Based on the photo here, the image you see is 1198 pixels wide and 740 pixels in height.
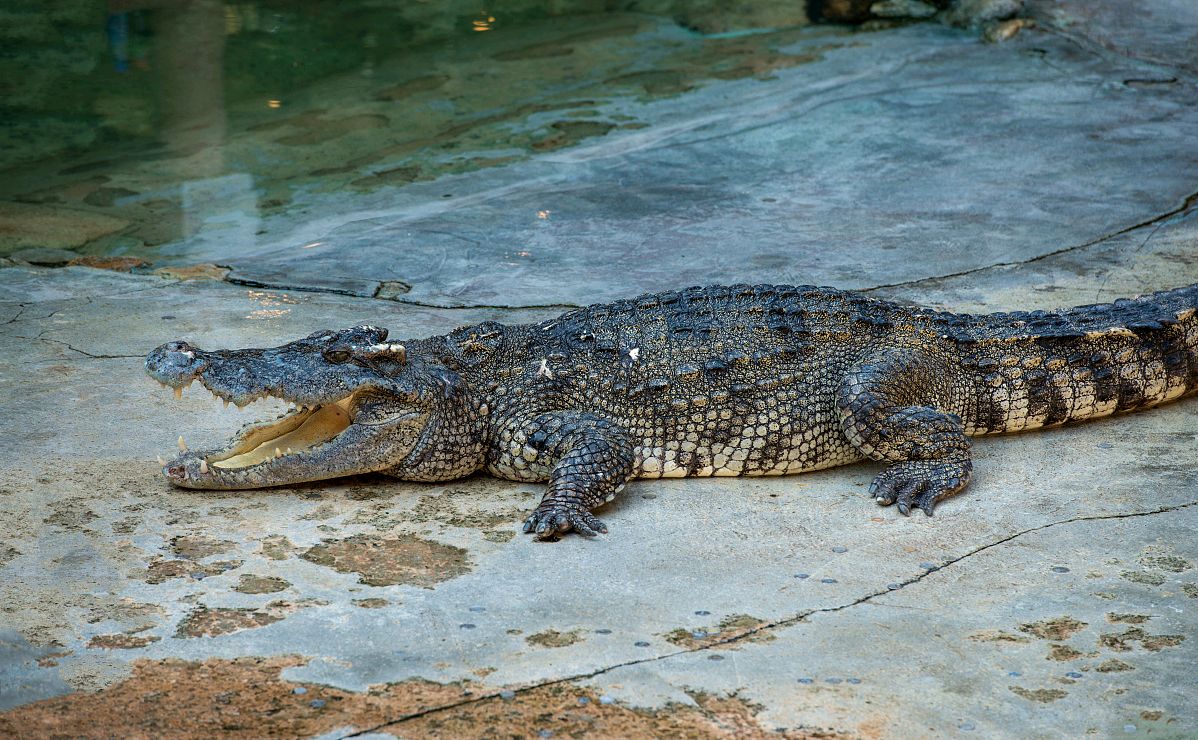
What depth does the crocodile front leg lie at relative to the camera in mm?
4363

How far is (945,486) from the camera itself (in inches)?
180

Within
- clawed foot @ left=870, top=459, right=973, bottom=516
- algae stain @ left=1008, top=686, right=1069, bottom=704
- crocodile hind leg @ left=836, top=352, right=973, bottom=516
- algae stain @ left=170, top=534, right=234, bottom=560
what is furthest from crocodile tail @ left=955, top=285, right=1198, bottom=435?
algae stain @ left=170, top=534, right=234, bottom=560

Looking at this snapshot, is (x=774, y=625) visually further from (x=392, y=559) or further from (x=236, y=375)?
(x=236, y=375)

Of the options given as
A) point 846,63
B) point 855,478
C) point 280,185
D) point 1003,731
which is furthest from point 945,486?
point 846,63

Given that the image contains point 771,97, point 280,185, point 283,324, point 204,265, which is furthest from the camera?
point 771,97

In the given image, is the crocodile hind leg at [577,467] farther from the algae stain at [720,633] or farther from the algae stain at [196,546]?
the algae stain at [196,546]

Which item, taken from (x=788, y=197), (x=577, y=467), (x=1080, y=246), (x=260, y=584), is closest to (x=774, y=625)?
(x=577, y=467)

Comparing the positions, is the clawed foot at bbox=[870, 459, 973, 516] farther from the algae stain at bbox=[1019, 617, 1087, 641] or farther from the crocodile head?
the crocodile head

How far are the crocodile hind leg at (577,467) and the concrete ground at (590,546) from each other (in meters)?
0.09

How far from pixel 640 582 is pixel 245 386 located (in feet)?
5.15

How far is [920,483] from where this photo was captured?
4.59 metres

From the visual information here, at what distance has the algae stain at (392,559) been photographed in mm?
3973

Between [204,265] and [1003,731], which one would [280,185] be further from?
[1003,731]

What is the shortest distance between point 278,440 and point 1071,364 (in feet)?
10.3
